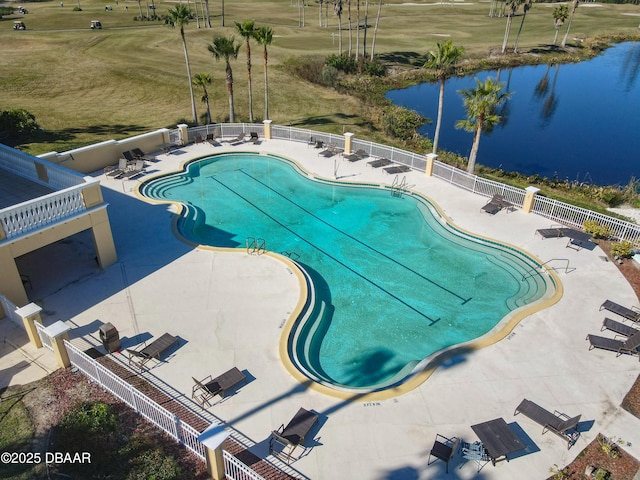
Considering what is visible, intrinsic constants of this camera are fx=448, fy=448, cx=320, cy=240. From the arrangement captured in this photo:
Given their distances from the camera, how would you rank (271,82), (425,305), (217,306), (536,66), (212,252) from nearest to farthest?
(217,306)
(425,305)
(212,252)
(271,82)
(536,66)

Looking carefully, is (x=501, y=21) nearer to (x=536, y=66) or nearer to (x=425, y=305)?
(x=536, y=66)

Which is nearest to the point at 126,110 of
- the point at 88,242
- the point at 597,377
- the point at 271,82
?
the point at 271,82

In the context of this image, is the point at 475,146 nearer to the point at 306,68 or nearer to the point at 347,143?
the point at 347,143

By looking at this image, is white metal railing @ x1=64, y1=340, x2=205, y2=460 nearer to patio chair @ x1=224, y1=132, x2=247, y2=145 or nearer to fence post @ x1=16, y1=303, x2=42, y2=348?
fence post @ x1=16, y1=303, x2=42, y2=348

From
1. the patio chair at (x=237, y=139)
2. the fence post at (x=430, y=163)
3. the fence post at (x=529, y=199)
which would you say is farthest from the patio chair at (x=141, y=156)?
the fence post at (x=529, y=199)

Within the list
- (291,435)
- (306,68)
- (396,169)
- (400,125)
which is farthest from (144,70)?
(291,435)

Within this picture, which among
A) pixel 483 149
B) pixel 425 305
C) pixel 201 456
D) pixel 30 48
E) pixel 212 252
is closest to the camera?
pixel 201 456

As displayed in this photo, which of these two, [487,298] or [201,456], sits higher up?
[201,456]

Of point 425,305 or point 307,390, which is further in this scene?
point 425,305
